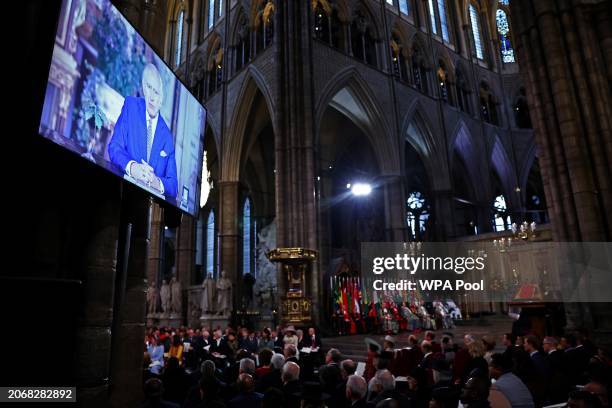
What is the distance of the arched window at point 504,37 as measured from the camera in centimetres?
2718

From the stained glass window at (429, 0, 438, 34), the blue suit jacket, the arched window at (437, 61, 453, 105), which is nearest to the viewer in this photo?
the blue suit jacket

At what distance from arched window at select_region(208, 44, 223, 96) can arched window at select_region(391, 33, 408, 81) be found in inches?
342

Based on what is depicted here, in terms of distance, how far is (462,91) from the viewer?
24156mm

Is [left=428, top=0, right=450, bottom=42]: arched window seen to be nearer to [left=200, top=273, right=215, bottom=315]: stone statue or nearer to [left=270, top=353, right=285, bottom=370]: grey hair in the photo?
[left=200, top=273, right=215, bottom=315]: stone statue

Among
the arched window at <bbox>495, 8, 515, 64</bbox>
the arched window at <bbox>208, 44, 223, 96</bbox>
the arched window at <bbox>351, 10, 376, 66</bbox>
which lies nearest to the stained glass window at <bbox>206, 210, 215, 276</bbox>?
the arched window at <bbox>208, 44, 223, 96</bbox>

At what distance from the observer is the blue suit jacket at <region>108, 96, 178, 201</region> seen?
11.1 feet

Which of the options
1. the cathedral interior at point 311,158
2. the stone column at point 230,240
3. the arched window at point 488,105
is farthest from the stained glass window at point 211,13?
the arched window at point 488,105

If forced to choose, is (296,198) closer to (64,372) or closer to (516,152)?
(64,372)

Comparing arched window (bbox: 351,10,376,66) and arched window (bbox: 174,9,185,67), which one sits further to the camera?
arched window (bbox: 174,9,185,67)

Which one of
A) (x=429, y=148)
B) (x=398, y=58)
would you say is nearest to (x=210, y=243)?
(x=429, y=148)

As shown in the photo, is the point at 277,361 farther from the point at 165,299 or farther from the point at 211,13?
the point at 211,13

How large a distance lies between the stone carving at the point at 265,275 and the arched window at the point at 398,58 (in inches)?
391

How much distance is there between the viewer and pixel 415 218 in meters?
24.2

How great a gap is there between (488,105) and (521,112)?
2760 millimetres
